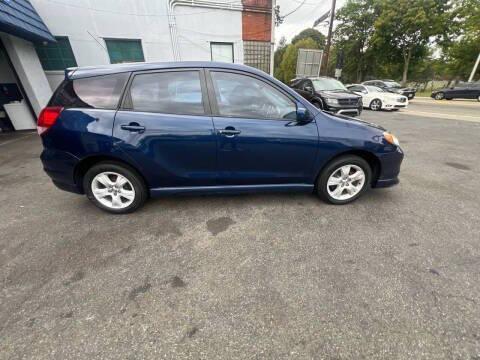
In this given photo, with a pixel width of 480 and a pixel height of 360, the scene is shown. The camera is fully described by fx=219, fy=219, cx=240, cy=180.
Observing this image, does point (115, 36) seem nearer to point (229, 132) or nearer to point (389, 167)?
point (229, 132)

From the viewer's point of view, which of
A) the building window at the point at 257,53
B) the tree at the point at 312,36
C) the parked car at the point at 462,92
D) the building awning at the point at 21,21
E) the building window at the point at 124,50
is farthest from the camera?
the tree at the point at 312,36

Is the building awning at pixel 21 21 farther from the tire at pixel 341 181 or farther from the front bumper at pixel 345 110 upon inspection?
the front bumper at pixel 345 110

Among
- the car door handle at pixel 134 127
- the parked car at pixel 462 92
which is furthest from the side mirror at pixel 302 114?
the parked car at pixel 462 92

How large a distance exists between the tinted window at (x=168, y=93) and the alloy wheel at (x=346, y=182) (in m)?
1.80

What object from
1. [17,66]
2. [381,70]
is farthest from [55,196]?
[381,70]

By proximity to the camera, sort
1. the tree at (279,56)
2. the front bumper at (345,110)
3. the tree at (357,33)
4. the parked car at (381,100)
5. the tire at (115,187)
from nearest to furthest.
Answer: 1. the tire at (115,187)
2. the front bumper at (345,110)
3. the parked car at (381,100)
4. the tree at (357,33)
5. the tree at (279,56)

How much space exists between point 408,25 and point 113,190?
3412 cm

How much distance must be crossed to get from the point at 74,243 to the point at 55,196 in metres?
1.47

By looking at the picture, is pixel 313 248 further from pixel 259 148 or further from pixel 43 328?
pixel 43 328

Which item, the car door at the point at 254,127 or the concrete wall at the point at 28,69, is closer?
the car door at the point at 254,127

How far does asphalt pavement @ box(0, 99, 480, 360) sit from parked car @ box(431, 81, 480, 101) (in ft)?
65.3

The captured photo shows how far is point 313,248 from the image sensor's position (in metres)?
2.16

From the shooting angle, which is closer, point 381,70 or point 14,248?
point 14,248

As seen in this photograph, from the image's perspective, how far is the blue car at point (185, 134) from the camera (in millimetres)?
2326
